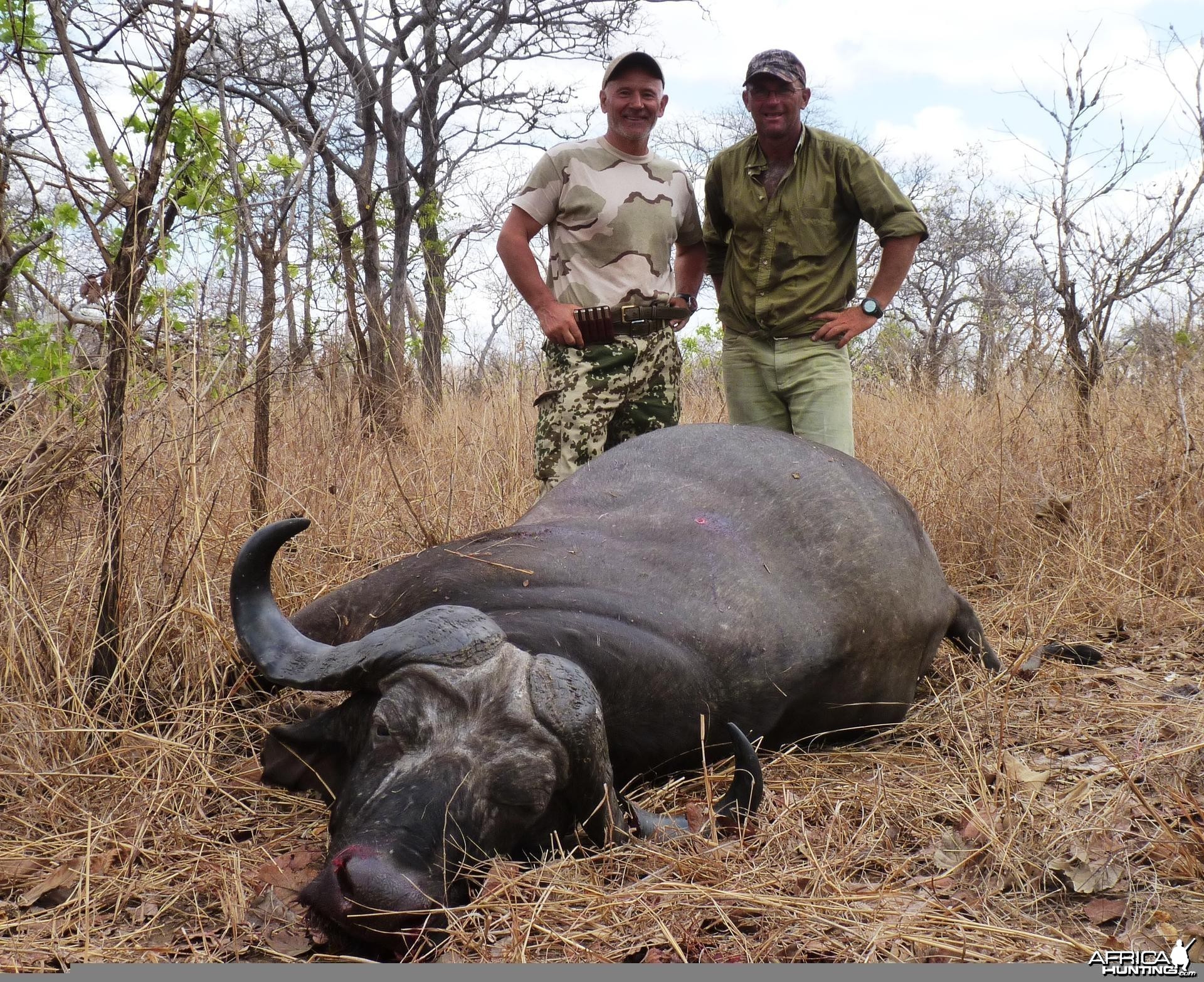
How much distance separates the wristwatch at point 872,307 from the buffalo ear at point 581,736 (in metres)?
2.74

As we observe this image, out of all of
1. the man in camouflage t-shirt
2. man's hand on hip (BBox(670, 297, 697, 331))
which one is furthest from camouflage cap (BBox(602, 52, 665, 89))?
man's hand on hip (BBox(670, 297, 697, 331))

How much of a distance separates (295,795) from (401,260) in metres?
7.43

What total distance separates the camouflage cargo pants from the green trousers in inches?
16.9

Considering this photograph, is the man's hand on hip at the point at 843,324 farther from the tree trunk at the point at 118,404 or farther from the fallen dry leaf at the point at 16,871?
the fallen dry leaf at the point at 16,871

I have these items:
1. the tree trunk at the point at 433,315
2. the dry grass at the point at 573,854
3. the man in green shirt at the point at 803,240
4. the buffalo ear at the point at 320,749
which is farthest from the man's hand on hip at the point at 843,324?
the buffalo ear at the point at 320,749

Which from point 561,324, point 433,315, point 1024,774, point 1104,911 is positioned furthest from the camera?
point 433,315

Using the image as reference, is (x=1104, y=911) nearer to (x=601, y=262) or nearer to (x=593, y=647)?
(x=593, y=647)

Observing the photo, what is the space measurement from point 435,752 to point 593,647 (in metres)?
0.56

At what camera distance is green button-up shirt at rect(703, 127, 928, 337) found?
4645mm

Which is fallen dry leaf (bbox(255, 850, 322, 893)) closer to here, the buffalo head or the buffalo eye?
the buffalo head

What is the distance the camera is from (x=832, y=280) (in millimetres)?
4742

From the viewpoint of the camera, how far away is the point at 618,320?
459cm

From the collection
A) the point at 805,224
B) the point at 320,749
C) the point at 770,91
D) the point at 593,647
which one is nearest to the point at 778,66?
the point at 770,91

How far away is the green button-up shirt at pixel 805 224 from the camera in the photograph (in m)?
4.64
